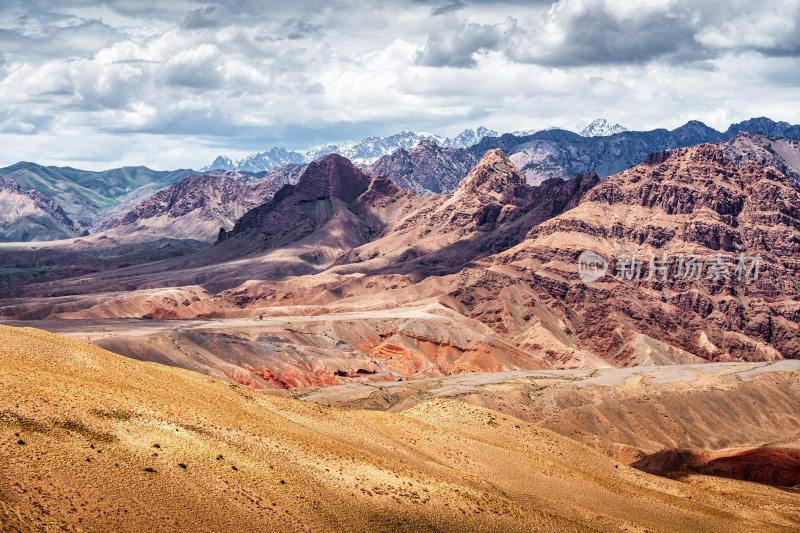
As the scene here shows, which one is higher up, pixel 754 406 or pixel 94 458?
pixel 94 458

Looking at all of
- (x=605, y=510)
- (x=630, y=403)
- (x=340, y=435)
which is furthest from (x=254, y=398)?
(x=630, y=403)

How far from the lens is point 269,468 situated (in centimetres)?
5094

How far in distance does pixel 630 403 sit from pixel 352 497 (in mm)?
106009

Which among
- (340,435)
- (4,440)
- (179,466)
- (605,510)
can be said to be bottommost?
(605,510)

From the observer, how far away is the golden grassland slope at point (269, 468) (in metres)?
41.5

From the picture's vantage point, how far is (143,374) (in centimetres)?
6228

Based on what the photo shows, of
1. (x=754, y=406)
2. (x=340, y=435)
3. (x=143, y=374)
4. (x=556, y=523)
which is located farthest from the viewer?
(x=754, y=406)

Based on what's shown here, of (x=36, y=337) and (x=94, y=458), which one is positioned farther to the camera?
(x=36, y=337)

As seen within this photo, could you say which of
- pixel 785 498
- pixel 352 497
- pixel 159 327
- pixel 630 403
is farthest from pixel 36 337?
pixel 159 327

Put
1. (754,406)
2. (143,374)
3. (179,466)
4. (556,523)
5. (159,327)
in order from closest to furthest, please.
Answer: (179,466) → (556,523) → (143,374) → (754,406) → (159,327)

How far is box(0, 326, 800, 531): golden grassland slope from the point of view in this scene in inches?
1633

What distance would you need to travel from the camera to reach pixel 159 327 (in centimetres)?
19662

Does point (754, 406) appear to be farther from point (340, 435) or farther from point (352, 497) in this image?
point (352, 497)

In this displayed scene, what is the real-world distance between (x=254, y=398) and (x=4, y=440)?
1153 inches
